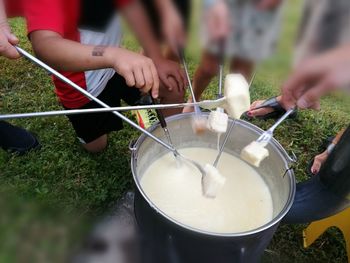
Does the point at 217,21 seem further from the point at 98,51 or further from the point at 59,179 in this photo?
the point at 59,179

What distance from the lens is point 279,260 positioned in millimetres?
1130

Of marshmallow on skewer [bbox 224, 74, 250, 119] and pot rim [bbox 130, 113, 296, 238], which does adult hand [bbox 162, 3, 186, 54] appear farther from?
pot rim [bbox 130, 113, 296, 238]

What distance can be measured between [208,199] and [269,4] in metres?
0.47

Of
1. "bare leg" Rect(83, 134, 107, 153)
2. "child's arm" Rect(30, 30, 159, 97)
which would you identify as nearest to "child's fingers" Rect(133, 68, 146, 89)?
"child's arm" Rect(30, 30, 159, 97)

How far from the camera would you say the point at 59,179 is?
1257 millimetres

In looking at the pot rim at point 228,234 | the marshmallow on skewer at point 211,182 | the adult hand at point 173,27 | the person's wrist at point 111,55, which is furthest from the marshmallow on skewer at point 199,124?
the adult hand at point 173,27

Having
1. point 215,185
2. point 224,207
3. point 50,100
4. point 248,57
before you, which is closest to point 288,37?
point 248,57

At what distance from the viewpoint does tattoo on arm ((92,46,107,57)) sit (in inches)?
23.1

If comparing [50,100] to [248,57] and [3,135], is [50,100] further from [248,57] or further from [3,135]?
[248,57]

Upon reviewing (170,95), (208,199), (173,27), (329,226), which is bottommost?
(329,226)

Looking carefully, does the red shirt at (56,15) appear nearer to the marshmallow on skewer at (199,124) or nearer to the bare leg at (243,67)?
the bare leg at (243,67)

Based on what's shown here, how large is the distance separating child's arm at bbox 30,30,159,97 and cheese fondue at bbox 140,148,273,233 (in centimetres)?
23

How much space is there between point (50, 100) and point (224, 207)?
94 centimetres

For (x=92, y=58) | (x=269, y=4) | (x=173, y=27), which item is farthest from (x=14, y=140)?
(x=269, y=4)
